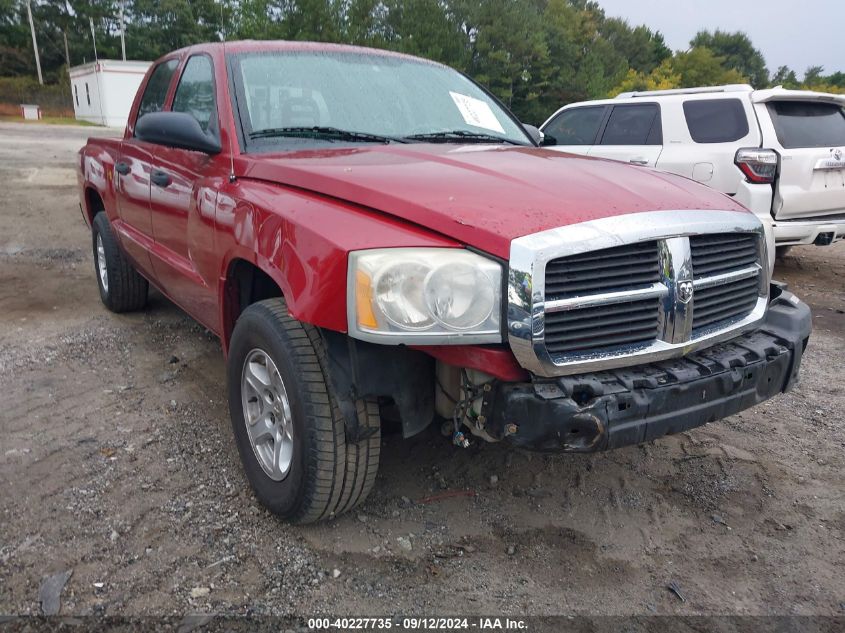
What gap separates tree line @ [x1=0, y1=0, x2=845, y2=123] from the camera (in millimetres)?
42562

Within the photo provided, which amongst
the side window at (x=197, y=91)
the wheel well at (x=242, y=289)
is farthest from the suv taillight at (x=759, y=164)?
the wheel well at (x=242, y=289)

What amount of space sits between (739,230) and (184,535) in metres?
2.33

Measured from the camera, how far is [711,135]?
6.68 m

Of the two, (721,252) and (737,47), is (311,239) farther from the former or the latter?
(737,47)

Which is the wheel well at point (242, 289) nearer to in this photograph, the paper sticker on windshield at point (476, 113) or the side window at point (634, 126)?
the paper sticker on windshield at point (476, 113)

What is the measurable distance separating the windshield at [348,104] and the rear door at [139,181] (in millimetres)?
1012

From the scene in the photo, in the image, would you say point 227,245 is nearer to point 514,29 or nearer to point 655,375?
point 655,375

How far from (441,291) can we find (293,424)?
0.75 meters

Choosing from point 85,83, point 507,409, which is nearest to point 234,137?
point 507,409

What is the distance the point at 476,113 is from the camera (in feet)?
11.4

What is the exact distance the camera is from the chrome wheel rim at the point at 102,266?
16.0 feet

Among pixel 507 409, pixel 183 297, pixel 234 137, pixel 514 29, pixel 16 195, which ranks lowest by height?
pixel 16 195

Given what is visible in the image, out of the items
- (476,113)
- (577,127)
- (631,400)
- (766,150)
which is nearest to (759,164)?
(766,150)

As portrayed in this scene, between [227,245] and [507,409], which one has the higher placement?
[227,245]
